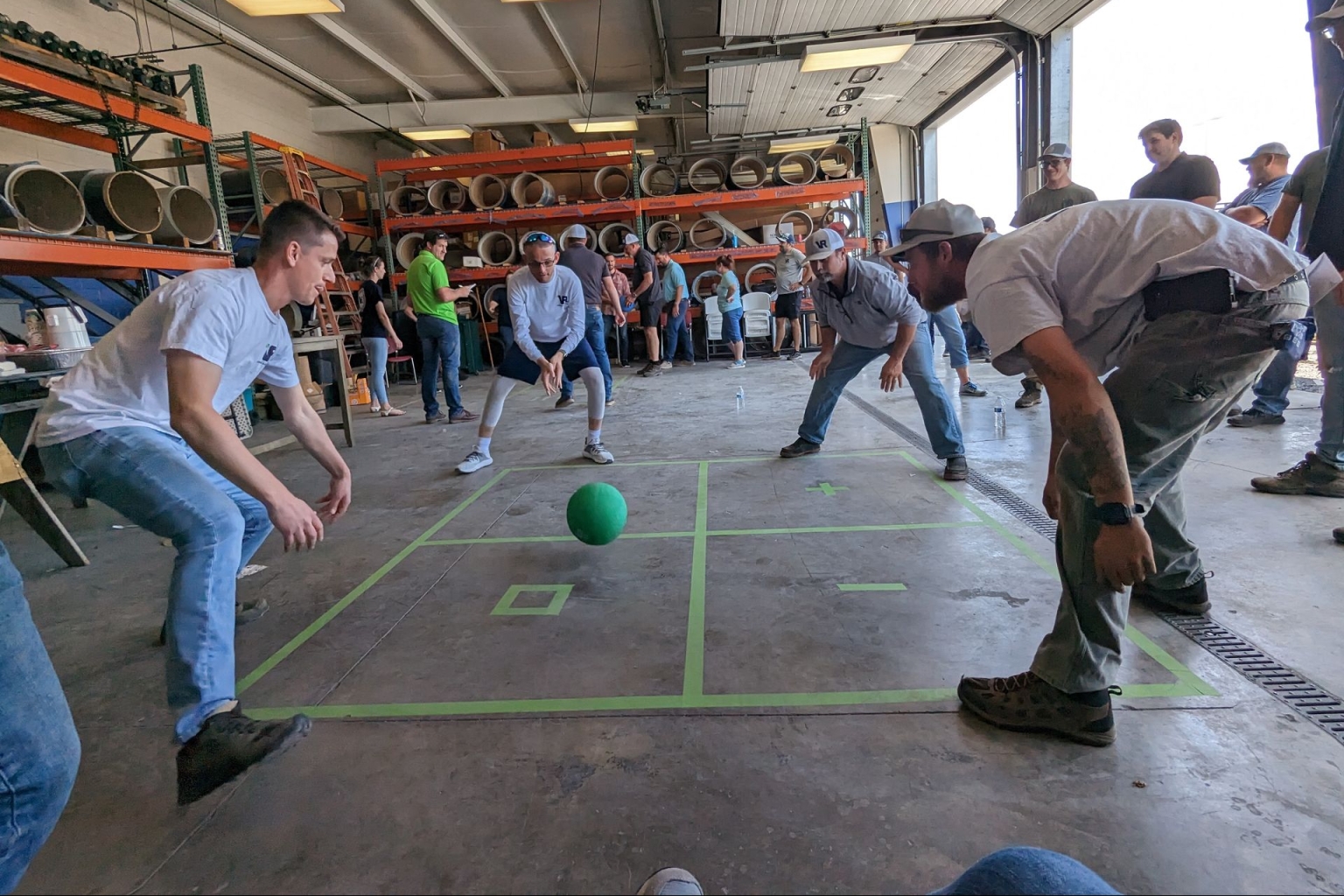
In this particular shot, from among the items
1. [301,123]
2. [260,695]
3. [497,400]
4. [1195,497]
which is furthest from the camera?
[301,123]

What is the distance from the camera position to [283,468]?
698 centimetres

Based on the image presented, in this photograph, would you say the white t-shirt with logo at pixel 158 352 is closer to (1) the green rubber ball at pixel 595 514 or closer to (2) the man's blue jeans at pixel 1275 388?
(1) the green rubber ball at pixel 595 514

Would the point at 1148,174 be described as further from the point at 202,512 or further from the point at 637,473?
the point at 202,512

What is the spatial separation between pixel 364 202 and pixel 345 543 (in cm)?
1509

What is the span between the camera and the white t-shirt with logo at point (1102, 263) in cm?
193

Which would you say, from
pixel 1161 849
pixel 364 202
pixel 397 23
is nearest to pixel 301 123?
pixel 364 202

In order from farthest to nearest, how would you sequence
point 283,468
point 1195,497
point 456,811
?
1. point 283,468
2. point 1195,497
3. point 456,811

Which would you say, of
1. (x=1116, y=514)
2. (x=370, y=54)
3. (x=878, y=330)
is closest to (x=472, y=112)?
(x=370, y=54)

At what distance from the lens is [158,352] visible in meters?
2.63

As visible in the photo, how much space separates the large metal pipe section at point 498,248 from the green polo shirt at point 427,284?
26.6 feet

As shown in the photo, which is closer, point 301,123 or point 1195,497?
point 1195,497

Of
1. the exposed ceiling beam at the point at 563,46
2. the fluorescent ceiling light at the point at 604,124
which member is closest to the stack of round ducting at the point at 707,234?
the fluorescent ceiling light at the point at 604,124

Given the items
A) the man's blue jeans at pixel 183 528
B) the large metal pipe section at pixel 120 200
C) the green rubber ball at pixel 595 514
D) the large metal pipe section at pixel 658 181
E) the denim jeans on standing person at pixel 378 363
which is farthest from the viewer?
the large metal pipe section at pixel 658 181

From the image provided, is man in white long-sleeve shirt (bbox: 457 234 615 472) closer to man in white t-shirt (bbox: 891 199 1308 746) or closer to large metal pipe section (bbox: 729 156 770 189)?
man in white t-shirt (bbox: 891 199 1308 746)
